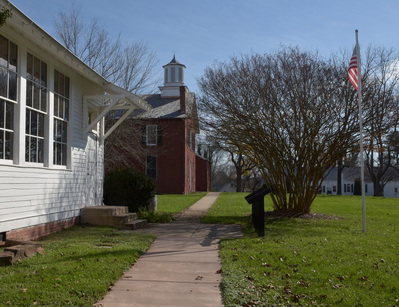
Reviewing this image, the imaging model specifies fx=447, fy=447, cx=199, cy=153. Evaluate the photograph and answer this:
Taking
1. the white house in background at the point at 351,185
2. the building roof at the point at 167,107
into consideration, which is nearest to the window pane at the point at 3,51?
the building roof at the point at 167,107

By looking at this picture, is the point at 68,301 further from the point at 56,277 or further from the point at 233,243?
the point at 233,243

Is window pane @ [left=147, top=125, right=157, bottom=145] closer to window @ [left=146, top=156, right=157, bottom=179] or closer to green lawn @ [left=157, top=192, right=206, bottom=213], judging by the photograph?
window @ [left=146, top=156, right=157, bottom=179]

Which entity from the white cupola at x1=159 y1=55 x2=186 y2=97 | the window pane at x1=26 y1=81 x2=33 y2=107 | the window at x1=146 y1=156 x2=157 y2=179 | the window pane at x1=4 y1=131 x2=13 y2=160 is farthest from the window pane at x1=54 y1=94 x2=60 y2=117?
the white cupola at x1=159 y1=55 x2=186 y2=97

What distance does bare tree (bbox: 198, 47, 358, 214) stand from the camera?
13570mm

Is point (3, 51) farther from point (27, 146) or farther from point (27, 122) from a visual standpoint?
point (27, 146)

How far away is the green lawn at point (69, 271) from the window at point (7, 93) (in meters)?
1.92

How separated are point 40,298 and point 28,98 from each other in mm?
5090

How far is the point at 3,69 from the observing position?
788 centimetres

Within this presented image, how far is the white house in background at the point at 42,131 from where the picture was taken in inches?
313

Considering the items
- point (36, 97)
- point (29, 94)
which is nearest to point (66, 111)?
point (36, 97)

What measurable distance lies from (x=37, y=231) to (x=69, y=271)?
11.4 ft

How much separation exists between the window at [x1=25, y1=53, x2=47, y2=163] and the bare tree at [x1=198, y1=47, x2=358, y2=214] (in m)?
6.35

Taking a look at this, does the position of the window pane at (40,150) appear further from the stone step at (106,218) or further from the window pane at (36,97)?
the stone step at (106,218)

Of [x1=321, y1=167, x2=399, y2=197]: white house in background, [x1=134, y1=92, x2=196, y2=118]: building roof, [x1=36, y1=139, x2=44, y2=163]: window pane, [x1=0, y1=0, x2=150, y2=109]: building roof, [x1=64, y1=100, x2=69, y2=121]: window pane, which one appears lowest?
[x1=321, y1=167, x2=399, y2=197]: white house in background
